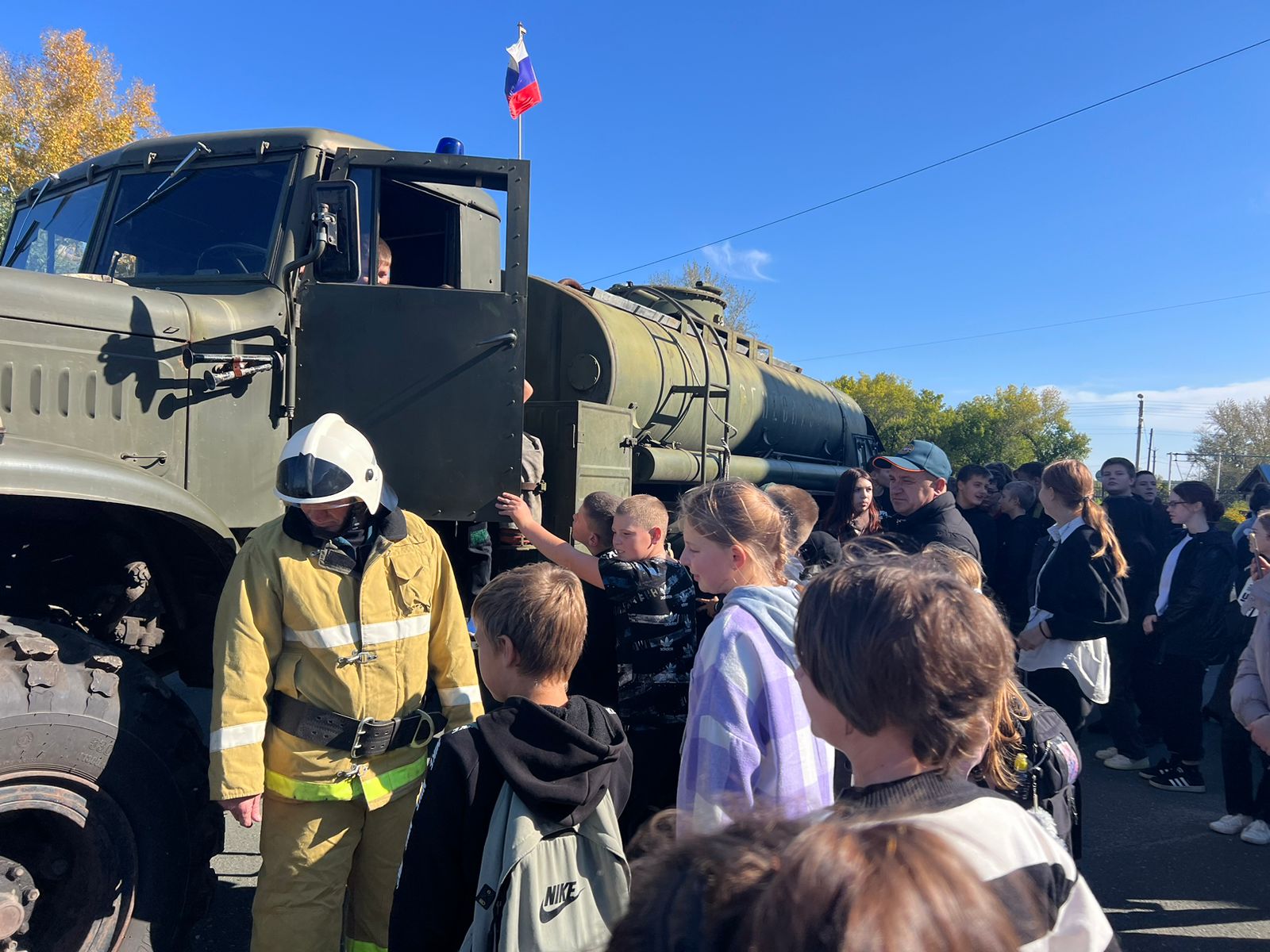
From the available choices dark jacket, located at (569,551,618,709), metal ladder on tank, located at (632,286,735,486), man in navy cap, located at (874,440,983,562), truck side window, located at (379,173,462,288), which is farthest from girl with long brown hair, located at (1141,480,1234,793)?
truck side window, located at (379,173,462,288)

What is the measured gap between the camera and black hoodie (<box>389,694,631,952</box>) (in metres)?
1.68

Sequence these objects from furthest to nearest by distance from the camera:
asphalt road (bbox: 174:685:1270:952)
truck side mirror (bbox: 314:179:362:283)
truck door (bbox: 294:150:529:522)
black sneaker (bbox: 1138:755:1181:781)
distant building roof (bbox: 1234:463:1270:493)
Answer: distant building roof (bbox: 1234:463:1270:493) < black sneaker (bbox: 1138:755:1181:781) < truck door (bbox: 294:150:529:522) < asphalt road (bbox: 174:685:1270:952) < truck side mirror (bbox: 314:179:362:283)

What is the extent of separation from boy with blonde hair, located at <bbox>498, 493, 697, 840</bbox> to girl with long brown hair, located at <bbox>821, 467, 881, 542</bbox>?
199 centimetres

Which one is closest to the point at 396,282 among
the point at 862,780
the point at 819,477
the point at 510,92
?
the point at 510,92

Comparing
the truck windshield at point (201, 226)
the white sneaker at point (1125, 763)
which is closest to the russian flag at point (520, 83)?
the truck windshield at point (201, 226)

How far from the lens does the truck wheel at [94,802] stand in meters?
2.20

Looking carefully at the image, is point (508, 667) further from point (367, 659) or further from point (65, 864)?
point (65, 864)

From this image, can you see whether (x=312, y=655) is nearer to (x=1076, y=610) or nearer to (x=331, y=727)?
(x=331, y=727)

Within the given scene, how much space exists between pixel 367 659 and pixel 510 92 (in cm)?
446

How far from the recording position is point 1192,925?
3.44 m

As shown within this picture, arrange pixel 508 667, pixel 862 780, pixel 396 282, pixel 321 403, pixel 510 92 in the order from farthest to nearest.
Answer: pixel 510 92 < pixel 396 282 < pixel 321 403 < pixel 508 667 < pixel 862 780

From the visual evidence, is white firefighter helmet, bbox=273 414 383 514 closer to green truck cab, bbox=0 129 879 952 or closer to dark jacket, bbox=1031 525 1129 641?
green truck cab, bbox=0 129 879 952

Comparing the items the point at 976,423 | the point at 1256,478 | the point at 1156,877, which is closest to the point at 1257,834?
the point at 1156,877

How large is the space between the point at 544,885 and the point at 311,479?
128 cm
